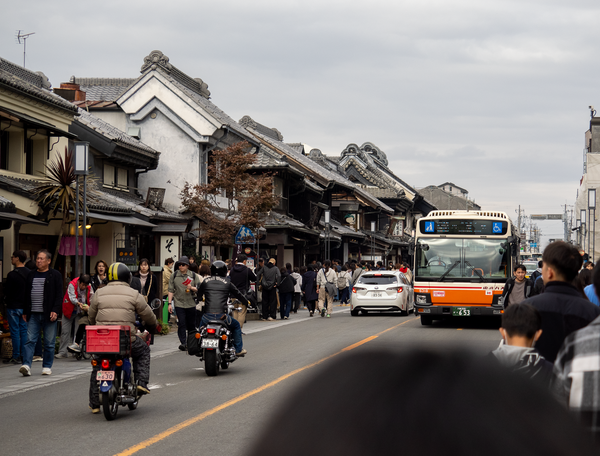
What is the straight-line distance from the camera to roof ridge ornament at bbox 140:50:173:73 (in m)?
28.8

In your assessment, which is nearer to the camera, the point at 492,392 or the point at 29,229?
the point at 492,392

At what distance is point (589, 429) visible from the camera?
91 cm

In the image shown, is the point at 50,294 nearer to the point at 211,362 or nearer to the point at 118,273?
the point at 211,362

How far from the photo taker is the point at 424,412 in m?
0.92

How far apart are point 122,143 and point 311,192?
18809 mm

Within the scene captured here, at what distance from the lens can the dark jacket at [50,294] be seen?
11414 millimetres

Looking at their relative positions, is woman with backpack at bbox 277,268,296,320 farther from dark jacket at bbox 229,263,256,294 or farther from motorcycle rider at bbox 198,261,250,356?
motorcycle rider at bbox 198,261,250,356

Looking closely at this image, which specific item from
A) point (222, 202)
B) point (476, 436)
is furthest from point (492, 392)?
point (222, 202)

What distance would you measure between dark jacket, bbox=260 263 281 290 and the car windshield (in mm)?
3760

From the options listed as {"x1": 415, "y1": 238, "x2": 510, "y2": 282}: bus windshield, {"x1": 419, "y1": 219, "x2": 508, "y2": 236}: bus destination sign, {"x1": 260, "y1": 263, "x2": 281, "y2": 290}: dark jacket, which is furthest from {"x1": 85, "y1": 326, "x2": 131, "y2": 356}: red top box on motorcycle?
{"x1": 260, "y1": 263, "x2": 281, "y2": 290}: dark jacket

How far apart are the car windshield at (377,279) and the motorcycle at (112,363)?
1699cm

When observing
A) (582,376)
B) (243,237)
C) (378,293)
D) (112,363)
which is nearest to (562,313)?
(582,376)

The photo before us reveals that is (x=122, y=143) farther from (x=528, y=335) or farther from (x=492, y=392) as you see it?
(x=492, y=392)

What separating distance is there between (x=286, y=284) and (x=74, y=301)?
10839mm
